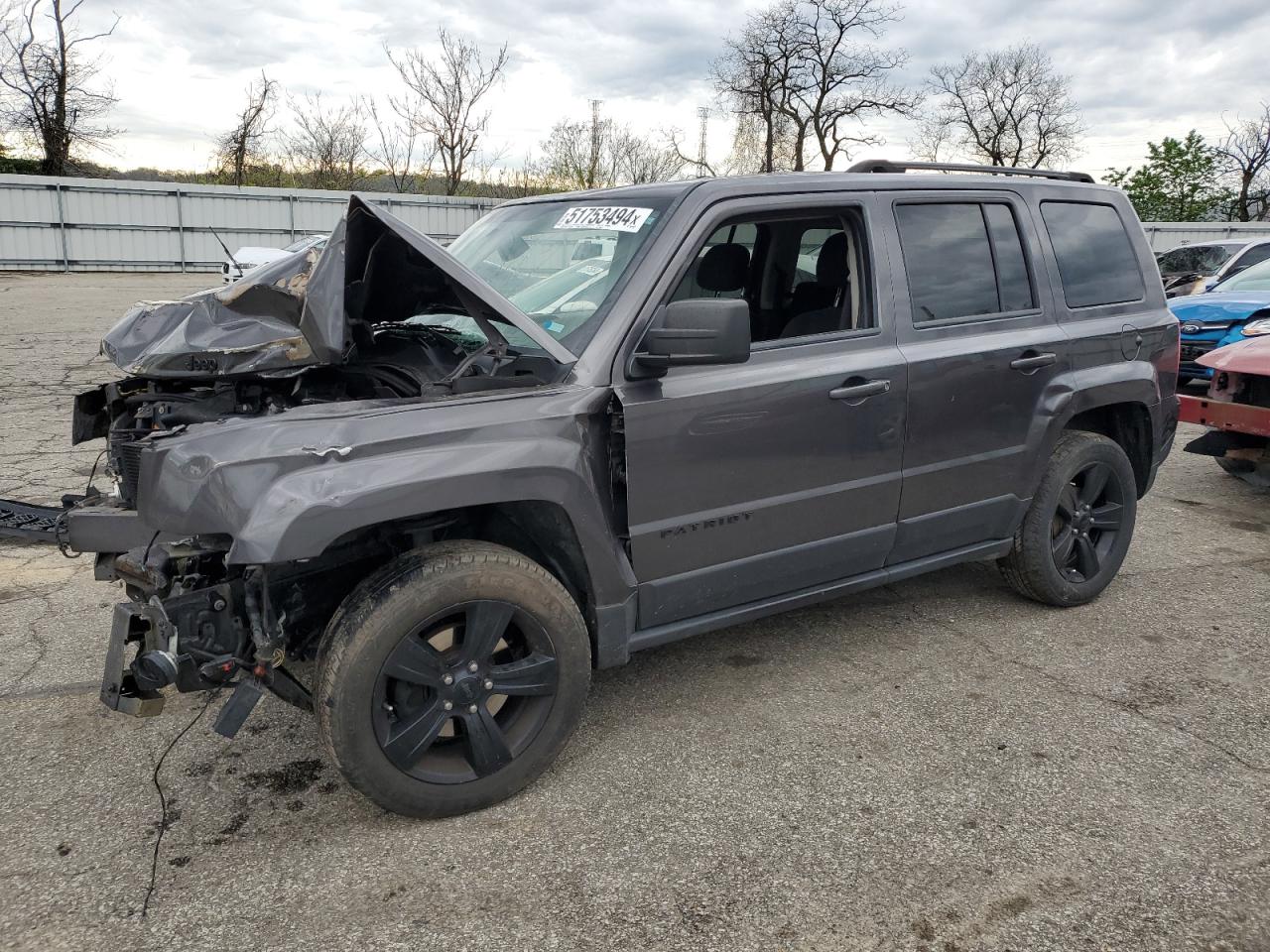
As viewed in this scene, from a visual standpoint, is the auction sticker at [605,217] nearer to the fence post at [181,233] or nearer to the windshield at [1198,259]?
the windshield at [1198,259]

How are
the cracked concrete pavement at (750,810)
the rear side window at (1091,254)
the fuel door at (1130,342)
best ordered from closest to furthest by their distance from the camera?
1. the cracked concrete pavement at (750,810)
2. the rear side window at (1091,254)
3. the fuel door at (1130,342)

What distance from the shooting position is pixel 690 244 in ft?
10.4

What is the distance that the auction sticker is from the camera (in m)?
3.30

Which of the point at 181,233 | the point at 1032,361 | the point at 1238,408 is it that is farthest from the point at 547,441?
the point at 181,233

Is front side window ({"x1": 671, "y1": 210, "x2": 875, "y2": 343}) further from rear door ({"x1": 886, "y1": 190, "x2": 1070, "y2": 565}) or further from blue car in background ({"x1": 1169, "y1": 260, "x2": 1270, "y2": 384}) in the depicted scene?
blue car in background ({"x1": 1169, "y1": 260, "x2": 1270, "y2": 384})

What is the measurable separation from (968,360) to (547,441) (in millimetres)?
1873

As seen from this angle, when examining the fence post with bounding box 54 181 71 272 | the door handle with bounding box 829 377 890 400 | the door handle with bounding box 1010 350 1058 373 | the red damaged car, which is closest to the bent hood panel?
the red damaged car

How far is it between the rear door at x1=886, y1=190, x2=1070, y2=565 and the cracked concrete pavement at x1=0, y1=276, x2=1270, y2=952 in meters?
0.66

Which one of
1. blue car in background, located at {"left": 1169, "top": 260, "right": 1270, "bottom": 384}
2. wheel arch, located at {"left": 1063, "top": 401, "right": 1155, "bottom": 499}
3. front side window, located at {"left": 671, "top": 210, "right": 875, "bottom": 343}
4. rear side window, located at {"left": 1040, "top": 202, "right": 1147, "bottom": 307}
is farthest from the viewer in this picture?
blue car in background, located at {"left": 1169, "top": 260, "right": 1270, "bottom": 384}

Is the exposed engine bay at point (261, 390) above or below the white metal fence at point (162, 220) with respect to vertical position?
below

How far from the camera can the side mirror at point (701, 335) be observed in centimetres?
280

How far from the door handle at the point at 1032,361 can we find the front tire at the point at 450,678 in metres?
2.20

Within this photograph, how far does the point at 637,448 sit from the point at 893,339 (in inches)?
49.0

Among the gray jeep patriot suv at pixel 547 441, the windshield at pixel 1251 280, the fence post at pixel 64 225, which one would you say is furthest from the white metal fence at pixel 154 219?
the gray jeep patriot suv at pixel 547 441
